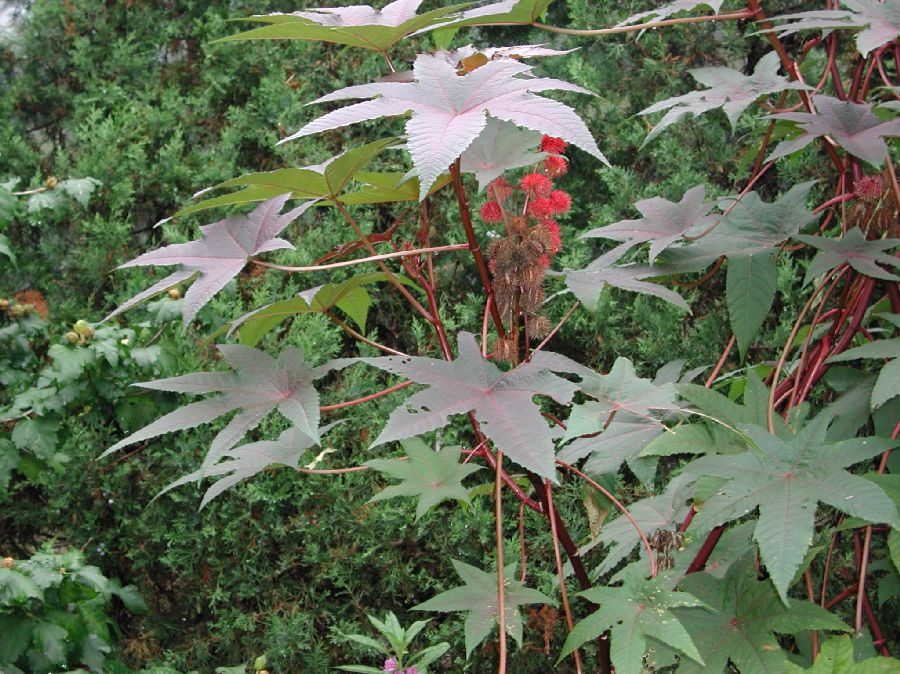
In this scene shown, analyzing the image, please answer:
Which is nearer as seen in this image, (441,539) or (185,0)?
(441,539)

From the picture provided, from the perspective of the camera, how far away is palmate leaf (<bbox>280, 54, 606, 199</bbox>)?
0.87m

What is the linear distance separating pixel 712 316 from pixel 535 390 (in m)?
1.38

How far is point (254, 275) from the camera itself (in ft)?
8.80

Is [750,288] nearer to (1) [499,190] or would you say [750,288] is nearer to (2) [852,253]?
(2) [852,253]

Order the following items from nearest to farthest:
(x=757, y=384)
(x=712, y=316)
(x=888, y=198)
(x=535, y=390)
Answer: (x=535, y=390), (x=757, y=384), (x=888, y=198), (x=712, y=316)

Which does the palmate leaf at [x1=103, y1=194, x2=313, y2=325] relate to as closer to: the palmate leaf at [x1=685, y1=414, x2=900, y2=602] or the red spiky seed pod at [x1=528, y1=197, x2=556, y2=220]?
the red spiky seed pod at [x1=528, y1=197, x2=556, y2=220]

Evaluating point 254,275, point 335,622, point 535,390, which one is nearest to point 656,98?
point 254,275

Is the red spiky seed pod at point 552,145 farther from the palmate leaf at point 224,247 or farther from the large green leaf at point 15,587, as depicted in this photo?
the large green leaf at point 15,587

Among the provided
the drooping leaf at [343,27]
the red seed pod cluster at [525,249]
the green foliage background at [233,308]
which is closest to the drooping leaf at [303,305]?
the red seed pod cluster at [525,249]

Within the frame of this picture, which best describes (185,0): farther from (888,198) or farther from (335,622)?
(888,198)

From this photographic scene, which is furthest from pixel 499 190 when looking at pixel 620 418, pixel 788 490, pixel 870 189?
pixel 870 189

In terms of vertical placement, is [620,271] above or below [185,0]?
below

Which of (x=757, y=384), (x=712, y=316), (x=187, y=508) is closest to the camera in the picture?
(x=757, y=384)

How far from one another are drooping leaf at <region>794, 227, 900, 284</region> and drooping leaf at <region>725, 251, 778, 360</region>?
63 millimetres
